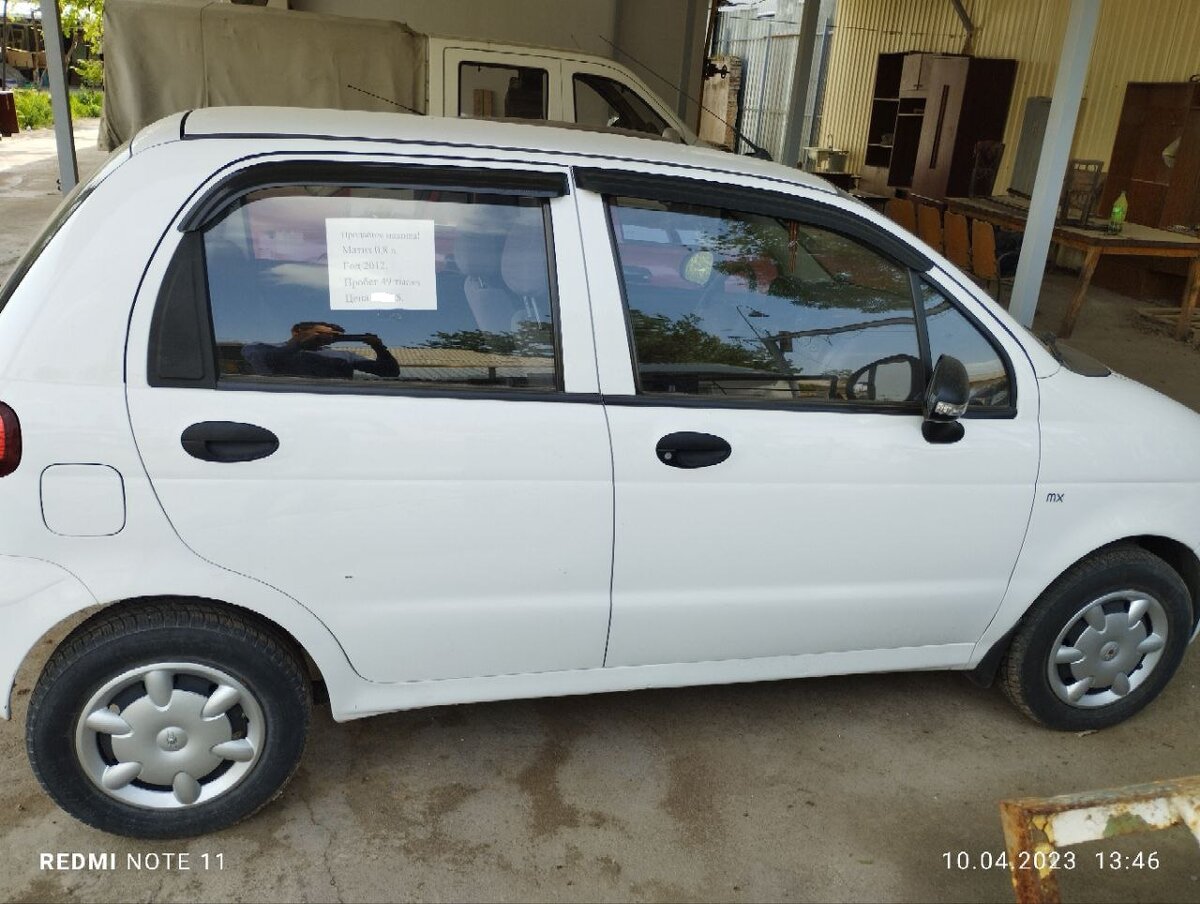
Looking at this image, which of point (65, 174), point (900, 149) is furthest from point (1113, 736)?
point (900, 149)

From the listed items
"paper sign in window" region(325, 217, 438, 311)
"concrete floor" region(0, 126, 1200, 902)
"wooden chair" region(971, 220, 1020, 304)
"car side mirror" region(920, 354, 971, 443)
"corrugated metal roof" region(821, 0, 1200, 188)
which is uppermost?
"corrugated metal roof" region(821, 0, 1200, 188)

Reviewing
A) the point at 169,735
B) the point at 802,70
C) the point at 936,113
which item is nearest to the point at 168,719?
the point at 169,735

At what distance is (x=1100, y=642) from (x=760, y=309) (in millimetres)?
1563

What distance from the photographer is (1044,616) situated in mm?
3021

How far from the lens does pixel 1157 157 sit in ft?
37.0

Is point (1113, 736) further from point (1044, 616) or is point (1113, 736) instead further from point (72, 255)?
point (72, 255)

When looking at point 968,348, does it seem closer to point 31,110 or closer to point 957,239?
point 957,239

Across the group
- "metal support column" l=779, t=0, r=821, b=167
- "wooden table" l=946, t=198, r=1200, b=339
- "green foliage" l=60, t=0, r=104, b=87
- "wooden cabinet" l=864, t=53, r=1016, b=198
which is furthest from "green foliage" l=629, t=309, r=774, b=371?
"green foliage" l=60, t=0, r=104, b=87

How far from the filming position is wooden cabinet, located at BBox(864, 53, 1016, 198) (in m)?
14.1

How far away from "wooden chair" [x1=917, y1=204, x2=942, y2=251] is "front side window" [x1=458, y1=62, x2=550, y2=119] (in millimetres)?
3988

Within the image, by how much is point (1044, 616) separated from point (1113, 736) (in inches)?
24.2

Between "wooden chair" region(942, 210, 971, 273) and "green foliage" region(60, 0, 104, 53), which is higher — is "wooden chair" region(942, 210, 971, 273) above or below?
below

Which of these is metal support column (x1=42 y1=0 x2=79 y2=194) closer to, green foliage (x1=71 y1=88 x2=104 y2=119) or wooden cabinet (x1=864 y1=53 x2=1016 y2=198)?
wooden cabinet (x1=864 y1=53 x2=1016 y2=198)

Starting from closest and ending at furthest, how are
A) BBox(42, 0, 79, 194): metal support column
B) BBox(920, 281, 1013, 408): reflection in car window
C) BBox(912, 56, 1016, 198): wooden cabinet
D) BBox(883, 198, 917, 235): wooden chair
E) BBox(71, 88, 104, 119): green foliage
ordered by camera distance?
BBox(920, 281, 1013, 408): reflection in car window → BBox(42, 0, 79, 194): metal support column → BBox(883, 198, 917, 235): wooden chair → BBox(912, 56, 1016, 198): wooden cabinet → BBox(71, 88, 104, 119): green foliage
